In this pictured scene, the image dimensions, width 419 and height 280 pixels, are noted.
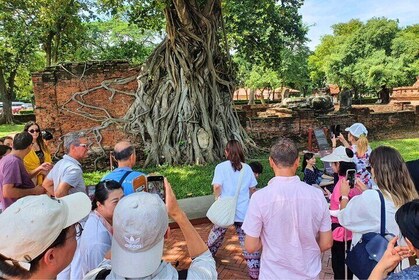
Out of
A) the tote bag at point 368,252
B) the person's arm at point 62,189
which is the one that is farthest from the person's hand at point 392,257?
the person's arm at point 62,189

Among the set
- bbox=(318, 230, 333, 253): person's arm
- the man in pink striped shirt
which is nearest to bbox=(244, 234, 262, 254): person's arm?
the man in pink striped shirt

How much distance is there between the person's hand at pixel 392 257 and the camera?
162cm

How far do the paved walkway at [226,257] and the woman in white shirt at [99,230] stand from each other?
1607 millimetres

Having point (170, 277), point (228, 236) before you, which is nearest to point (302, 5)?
point (228, 236)

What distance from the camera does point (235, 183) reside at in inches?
141

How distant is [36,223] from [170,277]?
0.59 meters

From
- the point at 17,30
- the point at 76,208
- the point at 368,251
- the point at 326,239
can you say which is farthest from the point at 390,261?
the point at 17,30

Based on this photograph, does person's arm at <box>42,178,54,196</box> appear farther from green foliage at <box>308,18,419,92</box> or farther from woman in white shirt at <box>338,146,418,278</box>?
green foliage at <box>308,18,419,92</box>

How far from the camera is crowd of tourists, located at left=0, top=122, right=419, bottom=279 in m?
1.37

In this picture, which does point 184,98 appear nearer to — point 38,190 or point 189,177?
point 189,177

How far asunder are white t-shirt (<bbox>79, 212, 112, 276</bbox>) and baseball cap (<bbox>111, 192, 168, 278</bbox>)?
0.61 metres

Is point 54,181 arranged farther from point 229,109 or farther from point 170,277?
point 229,109

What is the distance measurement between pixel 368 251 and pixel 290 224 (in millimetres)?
488

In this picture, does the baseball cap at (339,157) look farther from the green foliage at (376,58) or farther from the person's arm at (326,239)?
the green foliage at (376,58)
